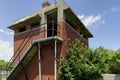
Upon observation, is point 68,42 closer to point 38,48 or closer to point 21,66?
point 38,48

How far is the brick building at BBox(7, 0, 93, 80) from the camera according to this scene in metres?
13.2

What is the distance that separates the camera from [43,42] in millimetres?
13328

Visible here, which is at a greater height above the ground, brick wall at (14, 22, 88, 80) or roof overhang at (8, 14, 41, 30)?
roof overhang at (8, 14, 41, 30)

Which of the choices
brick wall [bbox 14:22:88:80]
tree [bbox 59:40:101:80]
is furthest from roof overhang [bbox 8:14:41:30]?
tree [bbox 59:40:101:80]

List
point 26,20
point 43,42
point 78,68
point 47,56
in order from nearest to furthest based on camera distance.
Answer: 1. point 78,68
2. point 43,42
3. point 47,56
4. point 26,20

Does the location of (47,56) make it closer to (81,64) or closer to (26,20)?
(81,64)

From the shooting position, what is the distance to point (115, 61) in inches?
609

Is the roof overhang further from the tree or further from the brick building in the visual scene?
the tree

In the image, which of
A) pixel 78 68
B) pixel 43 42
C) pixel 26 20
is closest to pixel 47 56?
pixel 43 42

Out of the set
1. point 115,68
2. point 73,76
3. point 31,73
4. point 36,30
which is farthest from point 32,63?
point 115,68

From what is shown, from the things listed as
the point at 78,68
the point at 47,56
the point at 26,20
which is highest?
the point at 26,20

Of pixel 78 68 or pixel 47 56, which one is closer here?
pixel 78 68

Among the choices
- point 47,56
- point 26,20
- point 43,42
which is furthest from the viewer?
point 26,20

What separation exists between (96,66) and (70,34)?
3.46m
